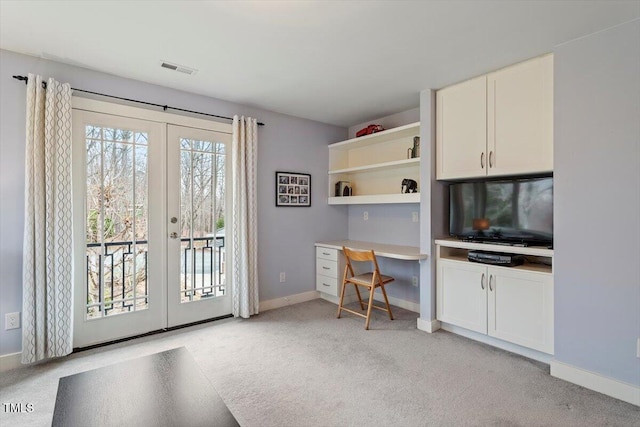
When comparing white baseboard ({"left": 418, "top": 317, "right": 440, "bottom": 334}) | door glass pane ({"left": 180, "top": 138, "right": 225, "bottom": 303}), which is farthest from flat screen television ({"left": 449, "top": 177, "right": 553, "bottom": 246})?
door glass pane ({"left": 180, "top": 138, "right": 225, "bottom": 303})

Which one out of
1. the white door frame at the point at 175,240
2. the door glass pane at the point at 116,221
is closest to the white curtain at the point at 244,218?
the white door frame at the point at 175,240

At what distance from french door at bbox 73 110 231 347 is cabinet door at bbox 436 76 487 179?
7.43 ft

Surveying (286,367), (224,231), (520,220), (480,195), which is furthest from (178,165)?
(520,220)

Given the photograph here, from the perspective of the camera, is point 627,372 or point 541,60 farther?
point 541,60

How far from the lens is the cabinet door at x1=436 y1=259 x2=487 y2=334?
9.08 ft

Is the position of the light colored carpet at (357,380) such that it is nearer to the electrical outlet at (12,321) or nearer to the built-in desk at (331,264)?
the electrical outlet at (12,321)

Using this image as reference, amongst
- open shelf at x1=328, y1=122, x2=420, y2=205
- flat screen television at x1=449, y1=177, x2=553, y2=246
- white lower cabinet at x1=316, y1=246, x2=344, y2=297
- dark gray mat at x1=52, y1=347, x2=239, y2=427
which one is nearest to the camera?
dark gray mat at x1=52, y1=347, x2=239, y2=427

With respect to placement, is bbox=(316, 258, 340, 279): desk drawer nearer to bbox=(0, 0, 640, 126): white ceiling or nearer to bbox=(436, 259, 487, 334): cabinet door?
bbox=(436, 259, 487, 334): cabinet door

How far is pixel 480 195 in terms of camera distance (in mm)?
2854

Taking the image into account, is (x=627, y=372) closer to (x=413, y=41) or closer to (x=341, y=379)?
(x=341, y=379)

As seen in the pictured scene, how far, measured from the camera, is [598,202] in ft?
6.84

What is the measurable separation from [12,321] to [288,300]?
2.53 m

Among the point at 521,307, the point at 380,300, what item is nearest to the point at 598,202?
the point at 521,307

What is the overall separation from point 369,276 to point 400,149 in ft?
5.31
